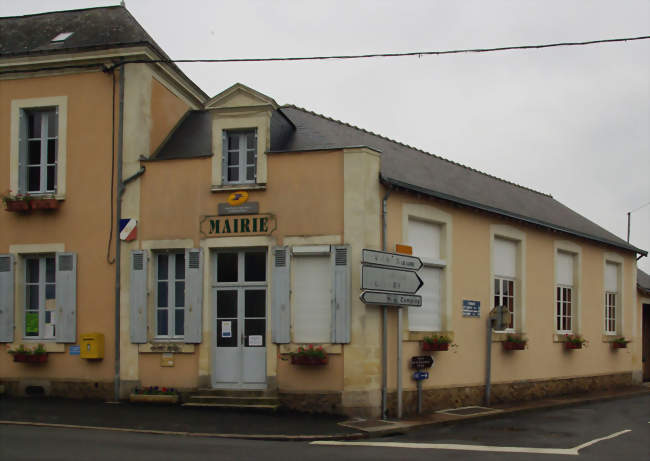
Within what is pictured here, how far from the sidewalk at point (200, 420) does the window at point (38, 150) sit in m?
4.37

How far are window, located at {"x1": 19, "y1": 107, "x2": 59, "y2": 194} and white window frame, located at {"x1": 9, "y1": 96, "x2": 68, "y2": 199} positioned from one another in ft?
0.31

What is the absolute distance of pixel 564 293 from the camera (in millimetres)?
20984

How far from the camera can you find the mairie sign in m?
14.6

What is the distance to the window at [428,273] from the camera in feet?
51.1

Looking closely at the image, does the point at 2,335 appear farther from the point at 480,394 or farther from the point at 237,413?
the point at 480,394

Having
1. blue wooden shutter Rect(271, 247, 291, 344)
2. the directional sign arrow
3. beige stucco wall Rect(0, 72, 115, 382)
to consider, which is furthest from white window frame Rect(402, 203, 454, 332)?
beige stucco wall Rect(0, 72, 115, 382)

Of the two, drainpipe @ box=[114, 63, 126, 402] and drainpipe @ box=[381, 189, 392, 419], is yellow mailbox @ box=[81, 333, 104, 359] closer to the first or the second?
drainpipe @ box=[114, 63, 126, 402]

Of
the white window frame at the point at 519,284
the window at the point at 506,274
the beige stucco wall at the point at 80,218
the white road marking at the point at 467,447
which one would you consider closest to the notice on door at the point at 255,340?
the beige stucco wall at the point at 80,218

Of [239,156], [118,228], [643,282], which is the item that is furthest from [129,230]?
[643,282]

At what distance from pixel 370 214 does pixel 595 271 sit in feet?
35.3

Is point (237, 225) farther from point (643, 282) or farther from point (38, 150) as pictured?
point (643, 282)

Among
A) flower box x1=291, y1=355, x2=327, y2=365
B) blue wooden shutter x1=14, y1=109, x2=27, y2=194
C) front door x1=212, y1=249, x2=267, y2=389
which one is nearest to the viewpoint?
flower box x1=291, y1=355, x2=327, y2=365

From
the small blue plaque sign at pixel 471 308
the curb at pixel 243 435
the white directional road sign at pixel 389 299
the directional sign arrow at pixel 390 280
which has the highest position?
the directional sign arrow at pixel 390 280

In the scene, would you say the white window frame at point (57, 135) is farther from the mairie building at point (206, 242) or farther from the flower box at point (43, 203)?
the flower box at point (43, 203)
